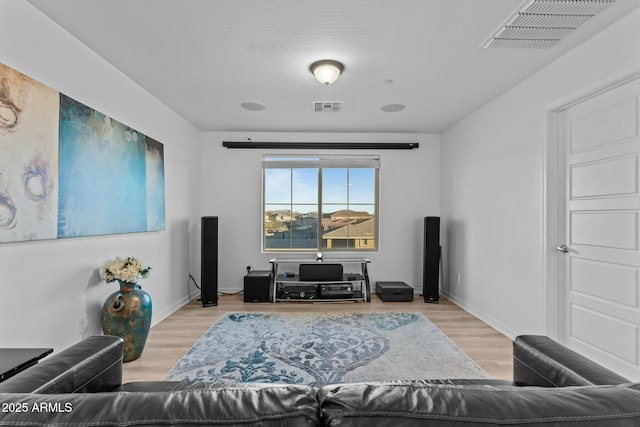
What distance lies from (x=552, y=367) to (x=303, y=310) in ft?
11.0

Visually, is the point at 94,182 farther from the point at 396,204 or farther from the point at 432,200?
the point at 432,200

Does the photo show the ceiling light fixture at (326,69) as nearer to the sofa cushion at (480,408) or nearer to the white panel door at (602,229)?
the white panel door at (602,229)

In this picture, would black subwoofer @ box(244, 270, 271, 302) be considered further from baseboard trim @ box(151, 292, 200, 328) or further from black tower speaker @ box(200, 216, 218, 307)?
baseboard trim @ box(151, 292, 200, 328)

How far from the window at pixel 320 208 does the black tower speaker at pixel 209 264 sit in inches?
38.8

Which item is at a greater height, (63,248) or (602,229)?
(602,229)

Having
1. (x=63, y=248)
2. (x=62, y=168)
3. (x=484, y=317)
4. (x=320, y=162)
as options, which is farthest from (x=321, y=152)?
(x=63, y=248)

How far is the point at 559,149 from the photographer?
2.93 meters

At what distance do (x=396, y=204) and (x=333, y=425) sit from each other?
494cm

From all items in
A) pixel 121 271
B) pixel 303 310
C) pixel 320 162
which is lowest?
pixel 303 310

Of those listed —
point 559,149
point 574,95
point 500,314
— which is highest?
point 574,95

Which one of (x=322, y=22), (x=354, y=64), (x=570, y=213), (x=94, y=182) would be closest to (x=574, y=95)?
(x=570, y=213)

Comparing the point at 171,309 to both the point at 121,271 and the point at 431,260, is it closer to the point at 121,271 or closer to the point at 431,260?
the point at 121,271

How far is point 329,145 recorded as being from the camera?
5.27 meters

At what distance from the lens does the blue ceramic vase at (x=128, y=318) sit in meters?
2.71
